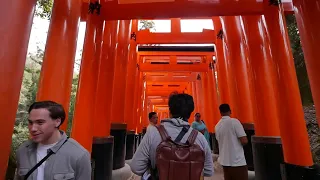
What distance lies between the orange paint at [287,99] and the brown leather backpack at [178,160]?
8.35 ft

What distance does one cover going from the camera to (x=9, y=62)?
Answer: 2143 mm

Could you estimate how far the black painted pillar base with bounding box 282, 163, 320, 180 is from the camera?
3.23m

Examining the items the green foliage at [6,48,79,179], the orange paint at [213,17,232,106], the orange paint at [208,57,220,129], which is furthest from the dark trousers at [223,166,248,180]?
the orange paint at [208,57,220,129]

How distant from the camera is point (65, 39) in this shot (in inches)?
142

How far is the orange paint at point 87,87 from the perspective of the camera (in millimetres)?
4074

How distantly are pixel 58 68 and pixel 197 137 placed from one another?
98.5 inches

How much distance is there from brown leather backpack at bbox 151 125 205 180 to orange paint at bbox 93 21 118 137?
3363 mm

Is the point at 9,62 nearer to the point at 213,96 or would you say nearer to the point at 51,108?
the point at 51,108

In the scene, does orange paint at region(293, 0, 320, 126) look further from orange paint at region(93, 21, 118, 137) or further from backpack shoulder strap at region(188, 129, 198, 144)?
orange paint at region(93, 21, 118, 137)

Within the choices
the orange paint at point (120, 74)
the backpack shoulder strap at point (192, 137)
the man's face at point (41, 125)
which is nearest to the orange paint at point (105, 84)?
the orange paint at point (120, 74)

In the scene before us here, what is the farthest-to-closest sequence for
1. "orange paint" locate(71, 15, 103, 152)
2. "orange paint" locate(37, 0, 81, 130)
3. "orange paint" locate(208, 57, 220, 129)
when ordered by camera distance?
"orange paint" locate(208, 57, 220, 129)
"orange paint" locate(71, 15, 103, 152)
"orange paint" locate(37, 0, 81, 130)

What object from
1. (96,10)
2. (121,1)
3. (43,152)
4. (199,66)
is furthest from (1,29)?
(199,66)

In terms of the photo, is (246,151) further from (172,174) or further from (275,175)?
(172,174)

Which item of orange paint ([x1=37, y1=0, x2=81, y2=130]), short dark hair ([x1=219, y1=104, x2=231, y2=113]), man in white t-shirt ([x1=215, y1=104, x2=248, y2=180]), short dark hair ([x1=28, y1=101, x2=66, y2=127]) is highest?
orange paint ([x1=37, y1=0, x2=81, y2=130])
